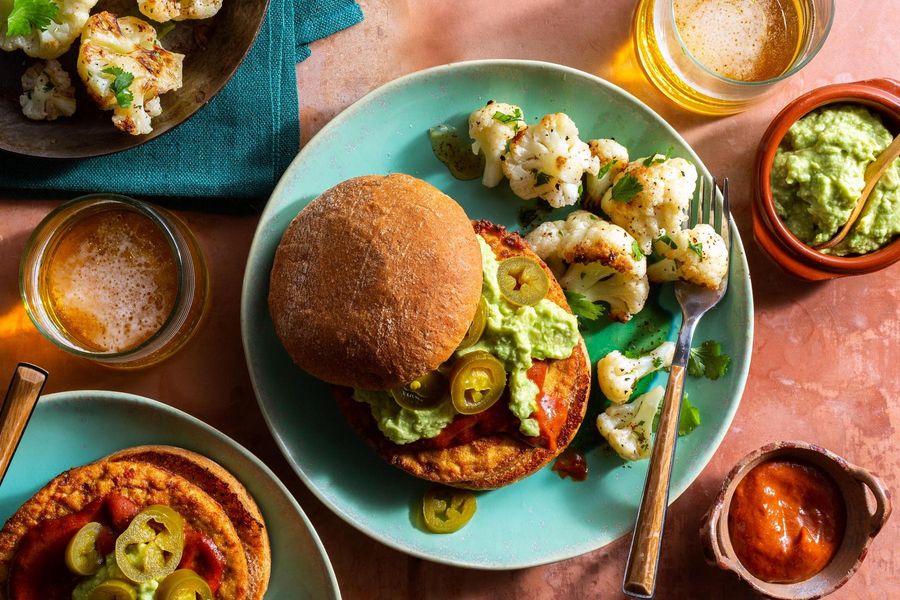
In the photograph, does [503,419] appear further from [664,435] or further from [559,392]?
[664,435]

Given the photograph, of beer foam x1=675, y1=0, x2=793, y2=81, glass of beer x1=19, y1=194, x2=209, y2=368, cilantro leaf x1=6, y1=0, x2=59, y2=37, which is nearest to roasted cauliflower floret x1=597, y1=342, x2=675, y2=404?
beer foam x1=675, y1=0, x2=793, y2=81

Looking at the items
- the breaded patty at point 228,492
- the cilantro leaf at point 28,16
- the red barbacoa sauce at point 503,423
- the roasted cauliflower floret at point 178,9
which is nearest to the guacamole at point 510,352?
the red barbacoa sauce at point 503,423

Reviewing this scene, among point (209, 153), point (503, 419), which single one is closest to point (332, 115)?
point (209, 153)

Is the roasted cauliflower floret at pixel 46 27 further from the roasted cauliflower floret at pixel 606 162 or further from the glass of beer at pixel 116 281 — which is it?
the roasted cauliflower floret at pixel 606 162

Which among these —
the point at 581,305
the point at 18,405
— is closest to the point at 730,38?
the point at 581,305

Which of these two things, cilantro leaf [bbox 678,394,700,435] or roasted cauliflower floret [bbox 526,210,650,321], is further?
cilantro leaf [bbox 678,394,700,435]

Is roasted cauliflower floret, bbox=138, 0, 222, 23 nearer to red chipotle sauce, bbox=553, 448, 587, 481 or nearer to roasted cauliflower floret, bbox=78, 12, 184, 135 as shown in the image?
roasted cauliflower floret, bbox=78, 12, 184, 135

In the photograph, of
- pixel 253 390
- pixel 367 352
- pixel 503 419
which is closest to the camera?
pixel 367 352
